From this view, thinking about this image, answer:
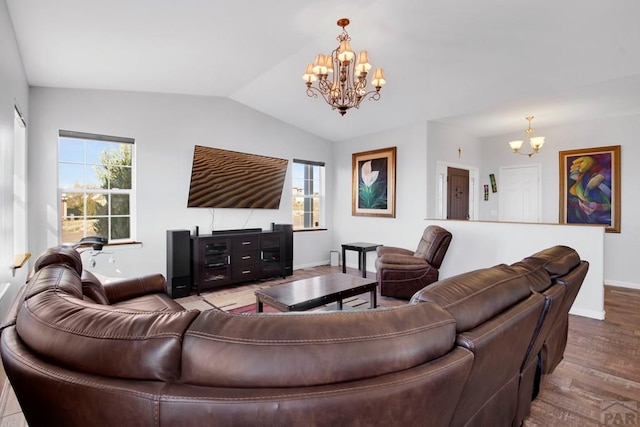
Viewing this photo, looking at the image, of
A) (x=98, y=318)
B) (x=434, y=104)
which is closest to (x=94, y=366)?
A: (x=98, y=318)

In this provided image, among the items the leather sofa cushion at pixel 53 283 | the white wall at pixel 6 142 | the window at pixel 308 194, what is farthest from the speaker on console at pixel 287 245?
the leather sofa cushion at pixel 53 283

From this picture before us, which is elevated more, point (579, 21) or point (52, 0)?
point (579, 21)

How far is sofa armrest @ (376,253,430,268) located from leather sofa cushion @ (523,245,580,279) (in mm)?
2064

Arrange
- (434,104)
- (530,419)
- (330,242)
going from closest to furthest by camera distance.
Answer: (530,419) → (434,104) → (330,242)

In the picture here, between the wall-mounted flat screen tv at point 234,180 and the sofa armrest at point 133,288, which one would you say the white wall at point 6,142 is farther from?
the wall-mounted flat screen tv at point 234,180

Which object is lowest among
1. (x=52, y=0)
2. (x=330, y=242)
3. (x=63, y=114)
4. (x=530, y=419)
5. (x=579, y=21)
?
(x=530, y=419)

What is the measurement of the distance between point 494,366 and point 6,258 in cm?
302

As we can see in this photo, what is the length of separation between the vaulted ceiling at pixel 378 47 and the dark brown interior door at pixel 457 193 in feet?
4.35

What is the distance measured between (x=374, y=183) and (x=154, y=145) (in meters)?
3.54

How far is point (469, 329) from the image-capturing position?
3.45 ft

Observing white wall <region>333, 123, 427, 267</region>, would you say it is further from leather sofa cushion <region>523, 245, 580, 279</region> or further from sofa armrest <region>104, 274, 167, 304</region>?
sofa armrest <region>104, 274, 167, 304</region>

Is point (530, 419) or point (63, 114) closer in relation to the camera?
point (530, 419)

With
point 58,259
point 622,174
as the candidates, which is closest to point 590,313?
point 622,174

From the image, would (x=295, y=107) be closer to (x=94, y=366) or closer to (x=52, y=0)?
(x=52, y=0)
